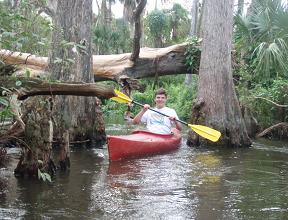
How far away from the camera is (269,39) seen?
11852mm

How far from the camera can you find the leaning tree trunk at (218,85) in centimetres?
982

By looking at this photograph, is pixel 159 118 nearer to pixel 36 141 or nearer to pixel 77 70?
pixel 77 70

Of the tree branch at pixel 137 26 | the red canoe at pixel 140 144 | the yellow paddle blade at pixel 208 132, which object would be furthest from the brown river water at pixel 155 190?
the tree branch at pixel 137 26

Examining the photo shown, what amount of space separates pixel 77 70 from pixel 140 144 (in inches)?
82.7

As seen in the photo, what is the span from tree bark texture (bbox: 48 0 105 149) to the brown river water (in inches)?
35.3

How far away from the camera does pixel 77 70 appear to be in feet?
30.7

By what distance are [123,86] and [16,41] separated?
23.3 ft

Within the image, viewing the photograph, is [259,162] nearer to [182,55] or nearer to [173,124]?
[173,124]

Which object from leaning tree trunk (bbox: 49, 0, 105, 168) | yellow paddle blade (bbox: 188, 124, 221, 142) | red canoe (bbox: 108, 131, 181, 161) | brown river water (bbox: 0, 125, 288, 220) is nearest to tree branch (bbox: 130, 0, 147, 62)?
leaning tree trunk (bbox: 49, 0, 105, 168)

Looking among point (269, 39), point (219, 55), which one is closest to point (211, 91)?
point (219, 55)

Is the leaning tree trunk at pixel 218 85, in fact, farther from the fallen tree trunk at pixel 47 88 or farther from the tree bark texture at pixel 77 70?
the fallen tree trunk at pixel 47 88

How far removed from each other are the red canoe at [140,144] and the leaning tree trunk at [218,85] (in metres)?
0.86

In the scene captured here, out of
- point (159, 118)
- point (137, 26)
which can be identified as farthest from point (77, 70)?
point (137, 26)

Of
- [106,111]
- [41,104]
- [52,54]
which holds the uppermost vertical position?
[52,54]
